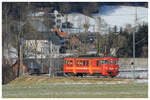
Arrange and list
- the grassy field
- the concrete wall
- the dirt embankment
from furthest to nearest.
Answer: the concrete wall
the dirt embankment
the grassy field

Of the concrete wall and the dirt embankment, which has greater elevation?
the concrete wall

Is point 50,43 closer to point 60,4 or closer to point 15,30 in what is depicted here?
point 15,30

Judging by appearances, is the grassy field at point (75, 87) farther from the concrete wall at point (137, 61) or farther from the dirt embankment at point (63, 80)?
the concrete wall at point (137, 61)

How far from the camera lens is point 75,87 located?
14086 millimetres

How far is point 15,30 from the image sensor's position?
21.4 metres

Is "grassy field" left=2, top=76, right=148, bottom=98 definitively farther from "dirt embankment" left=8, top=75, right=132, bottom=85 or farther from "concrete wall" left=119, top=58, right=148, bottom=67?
"concrete wall" left=119, top=58, right=148, bottom=67

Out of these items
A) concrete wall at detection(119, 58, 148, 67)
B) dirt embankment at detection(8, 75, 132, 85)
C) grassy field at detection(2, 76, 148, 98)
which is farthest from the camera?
concrete wall at detection(119, 58, 148, 67)

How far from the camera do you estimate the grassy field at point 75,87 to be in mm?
11398

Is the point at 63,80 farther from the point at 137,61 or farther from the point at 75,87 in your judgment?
the point at 137,61

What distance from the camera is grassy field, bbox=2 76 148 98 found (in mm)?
11398

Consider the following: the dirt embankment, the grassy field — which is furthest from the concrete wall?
the grassy field

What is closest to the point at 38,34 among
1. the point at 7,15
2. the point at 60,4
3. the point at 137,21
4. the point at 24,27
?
the point at 24,27

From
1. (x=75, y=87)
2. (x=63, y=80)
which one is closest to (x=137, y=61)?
(x=63, y=80)

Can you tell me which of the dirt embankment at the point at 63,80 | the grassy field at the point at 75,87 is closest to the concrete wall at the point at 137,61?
the dirt embankment at the point at 63,80
